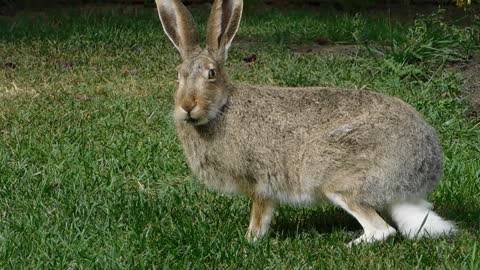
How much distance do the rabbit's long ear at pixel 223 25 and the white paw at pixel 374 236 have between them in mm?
1023

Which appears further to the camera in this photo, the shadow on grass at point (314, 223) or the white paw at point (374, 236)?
the shadow on grass at point (314, 223)

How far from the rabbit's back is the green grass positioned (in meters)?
0.25

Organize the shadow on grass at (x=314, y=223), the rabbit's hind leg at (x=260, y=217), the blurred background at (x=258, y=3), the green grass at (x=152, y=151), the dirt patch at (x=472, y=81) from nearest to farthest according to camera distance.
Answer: the green grass at (x=152, y=151)
the rabbit's hind leg at (x=260, y=217)
the shadow on grass at (x=314, y=223)
the dirt patch at (x=472, y=81)
the blurred background at (x=258, y=3)

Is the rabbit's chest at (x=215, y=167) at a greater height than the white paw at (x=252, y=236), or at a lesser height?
greater

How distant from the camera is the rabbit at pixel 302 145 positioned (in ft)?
14.1

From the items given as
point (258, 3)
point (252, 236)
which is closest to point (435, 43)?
point (252, 236)

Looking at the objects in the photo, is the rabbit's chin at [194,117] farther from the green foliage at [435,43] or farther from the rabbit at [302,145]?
the green foliage at [435,43]

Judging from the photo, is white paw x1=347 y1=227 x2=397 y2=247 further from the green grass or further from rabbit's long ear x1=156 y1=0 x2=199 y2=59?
rabbit's long ear x1=156 y1=0 x2=199 y2=59

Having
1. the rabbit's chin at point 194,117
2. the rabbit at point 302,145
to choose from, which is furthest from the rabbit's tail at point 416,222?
the rabbit's chin at point 194,117

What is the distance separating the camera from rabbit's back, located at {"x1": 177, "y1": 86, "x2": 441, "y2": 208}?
4301 mm

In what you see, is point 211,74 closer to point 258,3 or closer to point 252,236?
point 252,236

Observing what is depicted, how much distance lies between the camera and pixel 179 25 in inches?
181

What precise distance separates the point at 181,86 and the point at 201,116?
0.17 meters

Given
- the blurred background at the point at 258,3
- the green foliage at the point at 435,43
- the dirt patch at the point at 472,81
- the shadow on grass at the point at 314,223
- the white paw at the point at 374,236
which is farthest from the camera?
the blurred background at the point at 258,3
